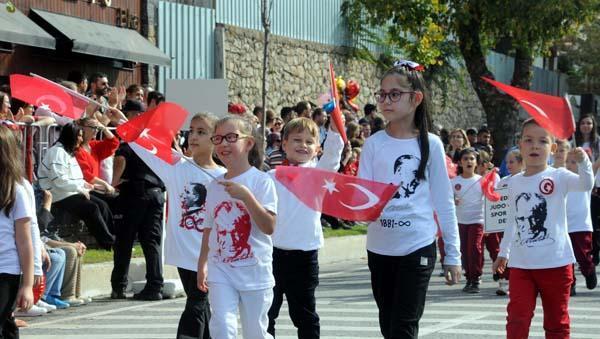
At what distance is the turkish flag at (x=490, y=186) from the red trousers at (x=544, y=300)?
226 inches

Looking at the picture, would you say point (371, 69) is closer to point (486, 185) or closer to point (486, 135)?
point (486, 135)

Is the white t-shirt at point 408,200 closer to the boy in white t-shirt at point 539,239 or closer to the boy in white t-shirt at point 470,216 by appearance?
the boy in white t-shirt at point 539,239

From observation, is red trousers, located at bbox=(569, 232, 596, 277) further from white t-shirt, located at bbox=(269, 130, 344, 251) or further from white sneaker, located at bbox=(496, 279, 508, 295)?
white t-shirt, located at bbox=(269, 130, 344, 251)

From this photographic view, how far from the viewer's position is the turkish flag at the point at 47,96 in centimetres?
1055

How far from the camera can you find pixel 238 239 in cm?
741

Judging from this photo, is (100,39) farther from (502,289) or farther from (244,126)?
(244,126)

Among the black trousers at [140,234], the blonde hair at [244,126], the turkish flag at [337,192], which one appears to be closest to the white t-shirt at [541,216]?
the turkish flag at [337,192]

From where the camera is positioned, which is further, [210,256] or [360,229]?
[360,229]

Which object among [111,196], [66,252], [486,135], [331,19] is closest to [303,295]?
[66,252]

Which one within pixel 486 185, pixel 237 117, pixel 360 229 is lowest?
pixel 360 229

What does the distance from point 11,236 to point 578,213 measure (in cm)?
779

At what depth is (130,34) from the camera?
21016 mm

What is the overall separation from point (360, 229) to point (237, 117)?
498 inches

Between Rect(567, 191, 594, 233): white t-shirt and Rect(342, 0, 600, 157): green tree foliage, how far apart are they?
519 inches
